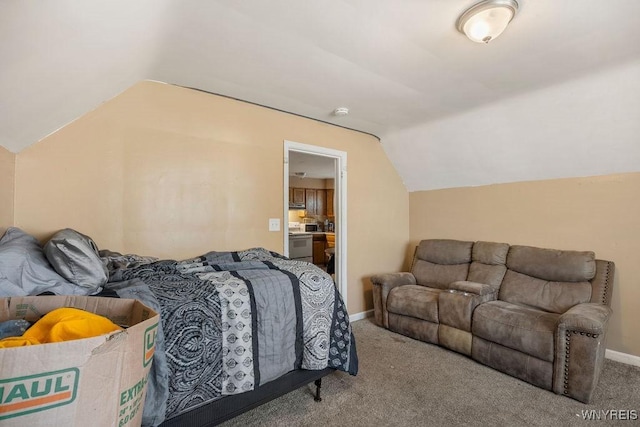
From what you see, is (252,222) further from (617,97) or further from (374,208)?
(617,97)

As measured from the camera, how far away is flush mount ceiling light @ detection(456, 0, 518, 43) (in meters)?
1.47

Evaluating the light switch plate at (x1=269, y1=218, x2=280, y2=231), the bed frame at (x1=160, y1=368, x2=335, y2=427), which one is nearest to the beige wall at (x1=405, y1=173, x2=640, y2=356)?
the light switch plate at (x1=269, y1=218, x2=280, y2=231)

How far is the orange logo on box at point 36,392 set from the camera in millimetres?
588

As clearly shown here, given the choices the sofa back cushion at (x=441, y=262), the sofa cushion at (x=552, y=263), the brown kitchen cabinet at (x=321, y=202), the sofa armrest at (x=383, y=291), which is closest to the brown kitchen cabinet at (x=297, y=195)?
the brown kitchen cabinet at (x=321, y=202)

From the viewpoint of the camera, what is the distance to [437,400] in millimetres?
2016

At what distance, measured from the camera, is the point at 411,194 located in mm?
4297

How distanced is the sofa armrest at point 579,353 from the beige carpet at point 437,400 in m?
0.09

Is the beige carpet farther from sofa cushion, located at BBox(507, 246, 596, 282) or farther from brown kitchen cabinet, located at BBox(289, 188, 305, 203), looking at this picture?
→ brown kitchen cabinet, located at BBox(289, 188, 305, 203)

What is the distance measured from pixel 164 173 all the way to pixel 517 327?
3071mm

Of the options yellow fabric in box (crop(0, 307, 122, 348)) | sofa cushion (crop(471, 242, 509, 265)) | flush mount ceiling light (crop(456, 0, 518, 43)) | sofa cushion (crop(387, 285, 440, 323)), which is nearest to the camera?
yellow fabric in box (crop(0, 307, 122, 348))

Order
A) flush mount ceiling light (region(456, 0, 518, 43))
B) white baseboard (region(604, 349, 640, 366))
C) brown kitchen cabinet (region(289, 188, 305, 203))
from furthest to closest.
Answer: brown kitchen cabinet (region(289, 188, 305, 203)), white baseboard (region(604, 349, 640, 366)), flush mount ceiling light (region(456, 0, 518, 43))

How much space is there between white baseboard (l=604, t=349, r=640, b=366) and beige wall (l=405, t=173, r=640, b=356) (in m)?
0.04

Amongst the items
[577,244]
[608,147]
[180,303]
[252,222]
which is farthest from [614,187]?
[180,303]

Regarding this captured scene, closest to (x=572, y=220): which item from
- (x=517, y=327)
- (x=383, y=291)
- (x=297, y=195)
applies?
(x=517, y=327)
